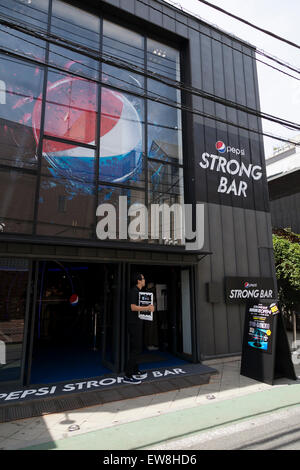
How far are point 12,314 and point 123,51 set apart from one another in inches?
300

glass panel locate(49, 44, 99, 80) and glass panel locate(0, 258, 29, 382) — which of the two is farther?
glass panel locate(49, 44, 99, 80)

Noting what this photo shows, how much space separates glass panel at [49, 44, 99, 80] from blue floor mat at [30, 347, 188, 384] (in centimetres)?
729

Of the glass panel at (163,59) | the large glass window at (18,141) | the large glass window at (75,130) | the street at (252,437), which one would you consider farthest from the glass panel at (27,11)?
the street at (252,437)

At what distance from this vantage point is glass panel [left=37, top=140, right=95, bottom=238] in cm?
608

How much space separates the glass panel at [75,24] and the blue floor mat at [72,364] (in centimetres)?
831

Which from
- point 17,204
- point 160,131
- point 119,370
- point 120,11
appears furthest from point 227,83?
point 119,370

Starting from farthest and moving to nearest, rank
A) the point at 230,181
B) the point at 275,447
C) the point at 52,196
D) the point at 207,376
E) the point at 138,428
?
1. the point at 230,181
2. the point at 52,196
3. the point at 207,376
4. the point at 138,428
5. the point at 275,447

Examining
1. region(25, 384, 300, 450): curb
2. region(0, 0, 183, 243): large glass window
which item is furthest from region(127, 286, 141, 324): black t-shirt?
region(25, 384, 300, 450): curb

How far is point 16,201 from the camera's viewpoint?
5.84 m

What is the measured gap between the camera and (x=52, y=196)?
6.17 m

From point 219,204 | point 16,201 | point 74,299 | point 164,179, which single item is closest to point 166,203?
point 164,179

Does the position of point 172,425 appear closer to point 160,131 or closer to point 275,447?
point 275,447

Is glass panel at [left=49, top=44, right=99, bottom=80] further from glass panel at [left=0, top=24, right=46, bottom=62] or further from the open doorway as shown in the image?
the open doorway

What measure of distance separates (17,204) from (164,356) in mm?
5352
